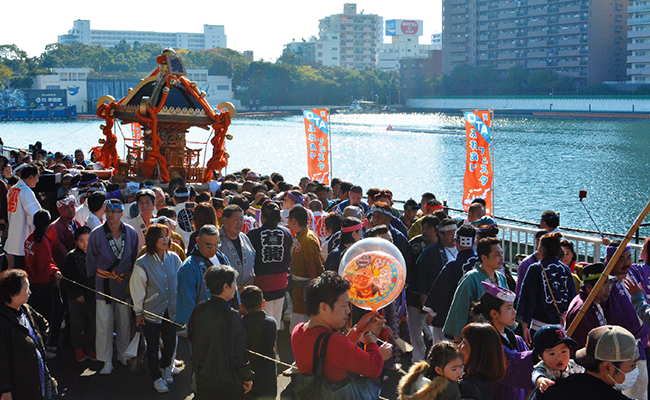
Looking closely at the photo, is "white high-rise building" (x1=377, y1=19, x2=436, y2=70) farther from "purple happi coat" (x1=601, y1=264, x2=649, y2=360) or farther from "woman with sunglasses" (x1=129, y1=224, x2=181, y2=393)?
"purple happi coat" (x1=601, y1=264, x2=649, y2=360)

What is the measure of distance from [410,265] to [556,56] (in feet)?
354

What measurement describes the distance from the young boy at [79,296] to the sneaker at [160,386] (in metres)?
1.18

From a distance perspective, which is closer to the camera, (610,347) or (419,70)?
(610,347)

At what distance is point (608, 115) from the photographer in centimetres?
8681

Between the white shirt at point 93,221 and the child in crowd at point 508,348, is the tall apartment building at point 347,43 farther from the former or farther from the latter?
the child in crowd at point 508,348

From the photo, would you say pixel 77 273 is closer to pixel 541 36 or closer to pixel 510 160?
pixel 510 160

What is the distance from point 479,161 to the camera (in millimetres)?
12344

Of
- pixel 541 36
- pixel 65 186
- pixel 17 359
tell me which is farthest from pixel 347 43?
pixel 17 359

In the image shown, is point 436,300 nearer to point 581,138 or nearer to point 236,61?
point 581,138

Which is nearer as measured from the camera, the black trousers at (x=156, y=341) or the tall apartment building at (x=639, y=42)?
the black trousers at (x=156, y=341)

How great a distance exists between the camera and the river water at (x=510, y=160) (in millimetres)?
34125

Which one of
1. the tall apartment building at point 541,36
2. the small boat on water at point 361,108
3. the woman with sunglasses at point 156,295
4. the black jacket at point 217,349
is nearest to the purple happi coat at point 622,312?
the black jacket at point 217,349

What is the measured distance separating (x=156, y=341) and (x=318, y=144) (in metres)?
10.4

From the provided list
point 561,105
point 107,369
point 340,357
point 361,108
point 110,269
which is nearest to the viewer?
point 340,357
